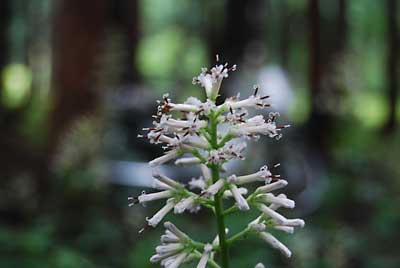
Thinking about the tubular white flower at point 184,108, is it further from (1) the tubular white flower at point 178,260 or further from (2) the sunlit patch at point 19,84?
(2) the sunlit patch at point 19,84

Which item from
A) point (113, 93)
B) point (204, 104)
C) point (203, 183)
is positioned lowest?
point (113, 93)

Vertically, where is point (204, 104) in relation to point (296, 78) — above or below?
Result: above

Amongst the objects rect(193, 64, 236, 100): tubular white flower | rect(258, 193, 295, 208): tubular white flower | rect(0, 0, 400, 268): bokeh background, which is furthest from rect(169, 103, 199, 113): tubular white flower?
rect(0, 0, 400, 268): bokeh background

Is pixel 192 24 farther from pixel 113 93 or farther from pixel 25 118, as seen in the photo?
pixel 113 93

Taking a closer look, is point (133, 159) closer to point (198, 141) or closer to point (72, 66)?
point (72, 66)

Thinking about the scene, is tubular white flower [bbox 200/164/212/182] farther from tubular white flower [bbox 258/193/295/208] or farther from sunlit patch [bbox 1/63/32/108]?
sunlit patch [bbox 1/63/32/108]

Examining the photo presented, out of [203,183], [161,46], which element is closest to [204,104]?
[203,183]

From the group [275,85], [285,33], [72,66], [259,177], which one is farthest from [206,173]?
[285,33]
